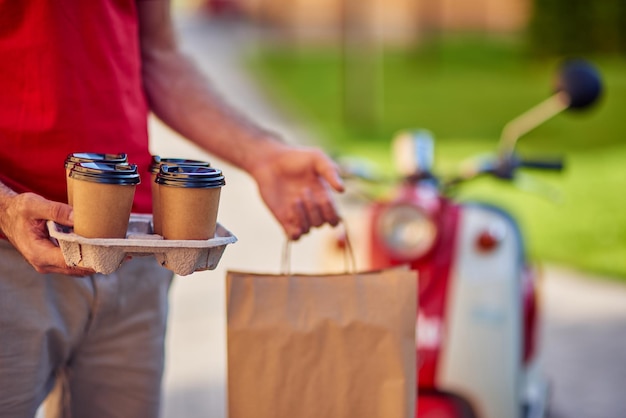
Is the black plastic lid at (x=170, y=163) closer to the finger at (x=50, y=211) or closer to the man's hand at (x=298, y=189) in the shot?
the finger at (x=50, y=211)

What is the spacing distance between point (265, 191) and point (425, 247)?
127cm

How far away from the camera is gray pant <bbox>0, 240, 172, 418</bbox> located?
2.12 meters

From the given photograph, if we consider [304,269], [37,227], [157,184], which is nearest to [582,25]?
[304,269]

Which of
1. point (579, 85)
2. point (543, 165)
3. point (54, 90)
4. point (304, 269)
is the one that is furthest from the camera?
point (304, 269)

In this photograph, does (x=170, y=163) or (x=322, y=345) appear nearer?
(x=170, y=163)

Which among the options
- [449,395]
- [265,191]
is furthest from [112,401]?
[449,395]

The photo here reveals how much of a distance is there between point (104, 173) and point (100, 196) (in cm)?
4

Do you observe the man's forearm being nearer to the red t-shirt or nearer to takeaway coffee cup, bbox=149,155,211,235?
the red t-shirt

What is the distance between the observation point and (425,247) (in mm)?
3676

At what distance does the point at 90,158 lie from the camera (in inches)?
75.9

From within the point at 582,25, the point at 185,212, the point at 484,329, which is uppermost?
the point at 582,25

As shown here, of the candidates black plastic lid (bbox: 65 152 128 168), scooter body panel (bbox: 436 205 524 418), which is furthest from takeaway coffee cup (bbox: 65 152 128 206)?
scooter body panel (bbox: 436 205 524 418)

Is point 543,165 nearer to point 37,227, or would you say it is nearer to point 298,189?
point 298,189

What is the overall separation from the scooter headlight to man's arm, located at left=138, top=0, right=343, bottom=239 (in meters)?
1.20
